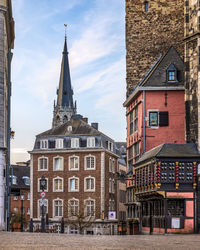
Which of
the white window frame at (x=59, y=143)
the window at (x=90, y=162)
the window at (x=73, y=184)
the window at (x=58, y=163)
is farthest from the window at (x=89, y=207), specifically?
the white window frame at (x=59, y=143)

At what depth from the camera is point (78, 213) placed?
78875mm

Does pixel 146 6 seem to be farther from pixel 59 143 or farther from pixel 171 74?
pixel 59 143

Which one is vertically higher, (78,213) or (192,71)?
(192,71)

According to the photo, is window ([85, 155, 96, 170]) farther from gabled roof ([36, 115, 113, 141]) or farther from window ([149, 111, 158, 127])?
window ([149, 111, 158, 127])

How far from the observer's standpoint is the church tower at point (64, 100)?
6598 inches

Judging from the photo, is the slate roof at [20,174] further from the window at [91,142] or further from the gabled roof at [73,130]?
the window at [91,142]

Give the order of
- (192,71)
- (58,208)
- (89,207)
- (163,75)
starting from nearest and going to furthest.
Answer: (192,71) → (163,75) → (89,207) → (58,208)

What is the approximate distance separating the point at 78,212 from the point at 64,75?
300 feet

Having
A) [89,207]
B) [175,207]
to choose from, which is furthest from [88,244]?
[89,207]

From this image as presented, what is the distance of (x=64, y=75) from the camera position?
167 m

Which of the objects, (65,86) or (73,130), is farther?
(65,86)

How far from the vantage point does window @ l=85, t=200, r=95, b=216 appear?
7969 centimetres

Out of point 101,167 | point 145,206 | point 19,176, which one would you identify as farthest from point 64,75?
point 145,206

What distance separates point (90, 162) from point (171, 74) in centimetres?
3492
